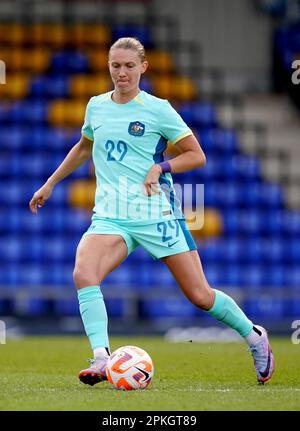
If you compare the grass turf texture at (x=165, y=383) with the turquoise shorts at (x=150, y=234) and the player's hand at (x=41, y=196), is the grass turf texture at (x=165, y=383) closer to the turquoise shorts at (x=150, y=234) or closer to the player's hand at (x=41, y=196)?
the turquoise shorts at (x=150, y=234)

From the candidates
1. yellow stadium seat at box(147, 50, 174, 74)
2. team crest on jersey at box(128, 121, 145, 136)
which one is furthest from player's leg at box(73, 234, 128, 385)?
yellow stadium seat at box(147, 50, 174, 74)

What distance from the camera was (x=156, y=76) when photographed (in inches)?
717

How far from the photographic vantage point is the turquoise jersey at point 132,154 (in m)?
6.80

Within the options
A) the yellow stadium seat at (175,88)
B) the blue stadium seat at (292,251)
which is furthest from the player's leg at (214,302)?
the yellow stadium seat at (175,88)

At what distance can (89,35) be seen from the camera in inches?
726

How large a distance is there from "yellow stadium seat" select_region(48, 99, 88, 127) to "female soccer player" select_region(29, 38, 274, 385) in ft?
34.3

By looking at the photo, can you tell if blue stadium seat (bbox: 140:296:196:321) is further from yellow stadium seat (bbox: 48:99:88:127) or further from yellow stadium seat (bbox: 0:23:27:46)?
yellow stadium seat (bbox: 0:23:27:46)

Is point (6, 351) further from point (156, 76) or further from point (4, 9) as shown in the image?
point (4, 9)

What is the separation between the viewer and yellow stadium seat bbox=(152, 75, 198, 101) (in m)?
17.9

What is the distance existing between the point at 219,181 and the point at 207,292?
33.8 feet

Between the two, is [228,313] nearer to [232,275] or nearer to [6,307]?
[6,307]

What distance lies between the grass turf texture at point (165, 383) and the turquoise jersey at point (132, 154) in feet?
3.63

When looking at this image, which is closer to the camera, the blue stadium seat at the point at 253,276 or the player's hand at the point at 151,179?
the player's hand at the point at 151,179

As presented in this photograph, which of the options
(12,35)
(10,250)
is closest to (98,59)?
(12,35)
